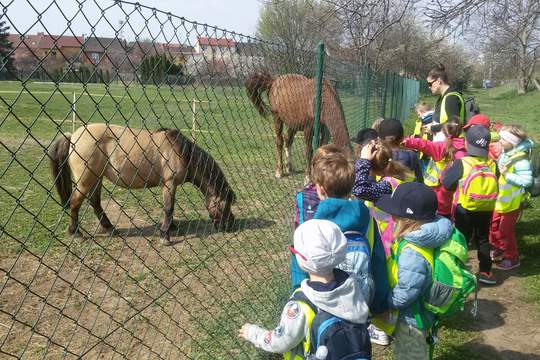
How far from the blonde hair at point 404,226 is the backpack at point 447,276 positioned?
0.05m

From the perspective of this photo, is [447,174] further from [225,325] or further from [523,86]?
[523,86]

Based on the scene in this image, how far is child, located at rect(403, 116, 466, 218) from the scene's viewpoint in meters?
4.61

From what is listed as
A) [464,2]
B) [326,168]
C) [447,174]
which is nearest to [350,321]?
[326,168]

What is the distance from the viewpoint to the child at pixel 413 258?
8.14ft

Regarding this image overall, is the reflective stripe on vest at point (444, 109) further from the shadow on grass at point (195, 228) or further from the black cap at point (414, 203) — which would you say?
the black cap at point (414, 203)

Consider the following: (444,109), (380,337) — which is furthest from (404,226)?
(444,109)

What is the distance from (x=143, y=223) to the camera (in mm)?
6133

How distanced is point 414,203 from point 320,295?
988 mm

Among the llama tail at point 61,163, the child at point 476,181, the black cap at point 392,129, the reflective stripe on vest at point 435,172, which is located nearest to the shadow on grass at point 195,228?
the llama tail at point 61,163

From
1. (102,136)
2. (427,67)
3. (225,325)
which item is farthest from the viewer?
(427,67)

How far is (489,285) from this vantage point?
181 inches

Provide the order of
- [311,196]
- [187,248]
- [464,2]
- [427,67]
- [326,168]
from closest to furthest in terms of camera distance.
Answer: [326,168] → [311,196] → [187,248] → [464,2] → [427,67]

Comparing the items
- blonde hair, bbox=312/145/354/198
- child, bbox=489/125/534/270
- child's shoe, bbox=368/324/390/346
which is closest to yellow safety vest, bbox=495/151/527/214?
child, bbox=489/125/534/270

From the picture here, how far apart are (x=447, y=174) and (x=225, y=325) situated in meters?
2.43
